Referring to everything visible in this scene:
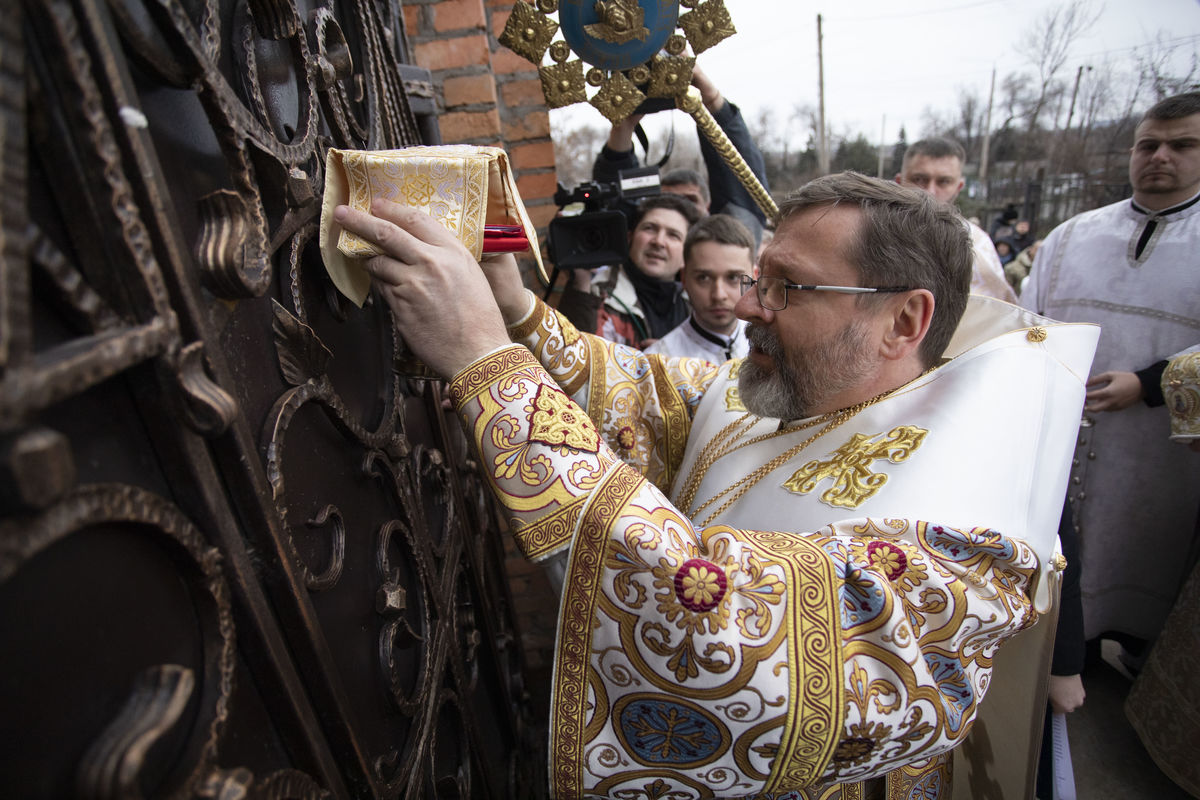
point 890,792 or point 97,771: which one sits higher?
point 97,771

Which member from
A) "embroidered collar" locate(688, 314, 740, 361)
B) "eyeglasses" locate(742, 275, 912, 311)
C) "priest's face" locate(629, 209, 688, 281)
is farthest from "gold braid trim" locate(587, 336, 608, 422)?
"priest's face" locate(629, 209, 688, 281)

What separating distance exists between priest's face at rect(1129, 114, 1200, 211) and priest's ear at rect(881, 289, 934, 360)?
2.06m

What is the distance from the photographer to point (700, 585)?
0.82m

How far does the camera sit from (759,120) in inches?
1329

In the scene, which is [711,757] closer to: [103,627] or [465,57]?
[103,627]

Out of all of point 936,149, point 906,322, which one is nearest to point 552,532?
point 906,322

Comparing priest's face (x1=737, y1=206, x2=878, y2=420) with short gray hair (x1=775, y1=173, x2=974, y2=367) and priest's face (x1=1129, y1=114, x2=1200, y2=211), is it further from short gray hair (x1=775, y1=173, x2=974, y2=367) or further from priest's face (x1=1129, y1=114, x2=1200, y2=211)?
priest's face (x1=1129, y1=114, x2=1200, y2=211)

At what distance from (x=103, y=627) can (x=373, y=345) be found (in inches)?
26.2

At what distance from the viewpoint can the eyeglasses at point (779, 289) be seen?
4.18 feet

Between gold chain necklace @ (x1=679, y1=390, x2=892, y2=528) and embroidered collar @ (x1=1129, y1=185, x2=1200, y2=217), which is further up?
embroidered collar @ (x1=1129, y1=185, x2=1200, y2=217)

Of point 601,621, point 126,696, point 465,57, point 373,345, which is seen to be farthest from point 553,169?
point 126,696

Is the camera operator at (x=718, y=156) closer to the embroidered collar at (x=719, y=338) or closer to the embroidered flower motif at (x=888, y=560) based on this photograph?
the embroidered collar at (x=719, y=338)

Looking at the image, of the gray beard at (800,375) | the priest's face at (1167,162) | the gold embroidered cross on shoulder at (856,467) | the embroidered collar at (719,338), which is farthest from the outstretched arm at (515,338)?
the priest's face at (1167,162)

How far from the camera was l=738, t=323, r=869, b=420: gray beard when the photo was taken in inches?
52.0
